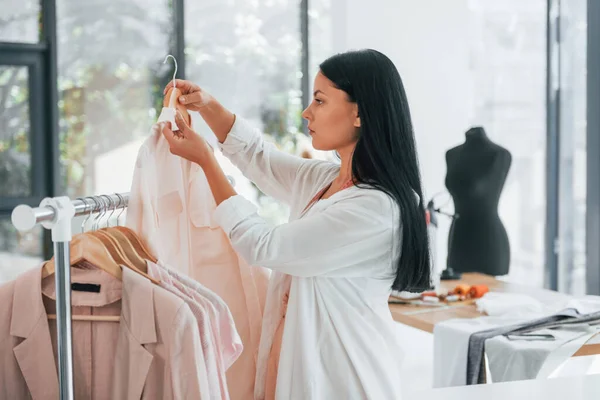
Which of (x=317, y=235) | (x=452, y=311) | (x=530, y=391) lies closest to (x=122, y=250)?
(x=317, y=235)

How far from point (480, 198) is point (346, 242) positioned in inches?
98.5

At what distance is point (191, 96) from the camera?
77.4 inches

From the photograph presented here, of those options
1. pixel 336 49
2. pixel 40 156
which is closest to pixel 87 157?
pixel 40 156

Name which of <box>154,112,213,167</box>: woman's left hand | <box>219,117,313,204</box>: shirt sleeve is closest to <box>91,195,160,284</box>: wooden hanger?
<box>154,112,213,167</box>: woman's left hand

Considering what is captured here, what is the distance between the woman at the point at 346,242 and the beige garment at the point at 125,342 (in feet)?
0.78

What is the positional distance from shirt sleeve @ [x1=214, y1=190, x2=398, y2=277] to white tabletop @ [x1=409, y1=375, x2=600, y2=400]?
0.64 meters

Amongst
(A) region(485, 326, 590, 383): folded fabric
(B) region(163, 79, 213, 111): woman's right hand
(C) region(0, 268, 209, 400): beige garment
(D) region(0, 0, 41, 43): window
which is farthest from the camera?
(D) region(0, 0, 41, 43): window

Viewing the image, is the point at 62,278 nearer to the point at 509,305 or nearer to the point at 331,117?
the point at 331,117

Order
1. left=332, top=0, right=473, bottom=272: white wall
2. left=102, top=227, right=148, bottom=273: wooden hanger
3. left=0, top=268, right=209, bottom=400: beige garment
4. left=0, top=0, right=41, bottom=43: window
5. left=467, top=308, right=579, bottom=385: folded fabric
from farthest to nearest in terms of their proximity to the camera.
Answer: left=332, top=0, right=473, bottom=272: white wall
left=0, top=0, right=41, bottom=43: window
left=467, top=308, right=579, bottom=385: folded fabric
left=102, top=227, right=148, bottom=273: wooden hanger
left=0, top=268, right=209, bottom=400: beige garment

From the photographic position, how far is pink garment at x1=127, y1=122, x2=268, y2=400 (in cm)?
183

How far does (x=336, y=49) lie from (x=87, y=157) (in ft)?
6.01

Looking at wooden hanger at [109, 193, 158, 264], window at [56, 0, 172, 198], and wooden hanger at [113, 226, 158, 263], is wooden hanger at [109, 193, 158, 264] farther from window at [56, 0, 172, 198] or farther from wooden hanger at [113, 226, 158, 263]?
window at [56, 0, 172, 198]

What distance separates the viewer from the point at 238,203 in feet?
5.80

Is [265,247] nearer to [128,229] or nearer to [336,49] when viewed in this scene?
[128,229]
